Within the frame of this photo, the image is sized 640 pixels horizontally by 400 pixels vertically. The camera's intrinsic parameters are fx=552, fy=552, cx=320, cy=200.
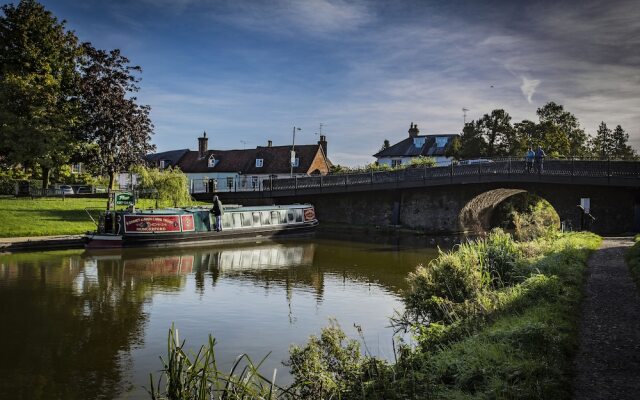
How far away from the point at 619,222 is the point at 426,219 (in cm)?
1197

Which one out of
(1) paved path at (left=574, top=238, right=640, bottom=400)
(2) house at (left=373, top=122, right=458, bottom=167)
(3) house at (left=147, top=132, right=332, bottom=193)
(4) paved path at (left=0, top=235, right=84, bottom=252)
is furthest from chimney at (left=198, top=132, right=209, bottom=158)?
(1) paved path at (left=574, top=238, right=640, bottom=400)

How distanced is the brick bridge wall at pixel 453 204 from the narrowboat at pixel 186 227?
6420 millimetres

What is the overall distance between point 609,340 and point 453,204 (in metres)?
28.2

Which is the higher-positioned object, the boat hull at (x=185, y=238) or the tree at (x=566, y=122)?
the tree at (x=566, y=122)

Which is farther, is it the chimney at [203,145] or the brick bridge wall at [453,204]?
the chimney at [203,145]

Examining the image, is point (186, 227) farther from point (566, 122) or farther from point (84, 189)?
point (566, 122)

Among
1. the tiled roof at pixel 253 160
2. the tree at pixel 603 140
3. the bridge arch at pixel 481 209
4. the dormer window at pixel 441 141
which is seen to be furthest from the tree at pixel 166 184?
the tree at pixel 603 140

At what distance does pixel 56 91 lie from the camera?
Result: 3231cm

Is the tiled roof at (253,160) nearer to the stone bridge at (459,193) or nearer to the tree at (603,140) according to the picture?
the stone bridge at (459,193)

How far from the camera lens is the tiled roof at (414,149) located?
57844 millimetres

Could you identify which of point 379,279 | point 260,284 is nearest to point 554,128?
point 379,279

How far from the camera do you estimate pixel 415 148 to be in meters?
60.0

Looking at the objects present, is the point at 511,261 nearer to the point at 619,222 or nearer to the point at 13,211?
the point at 619,222

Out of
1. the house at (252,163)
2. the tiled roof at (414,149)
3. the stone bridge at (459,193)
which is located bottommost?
the stone bridge at (459,193)
